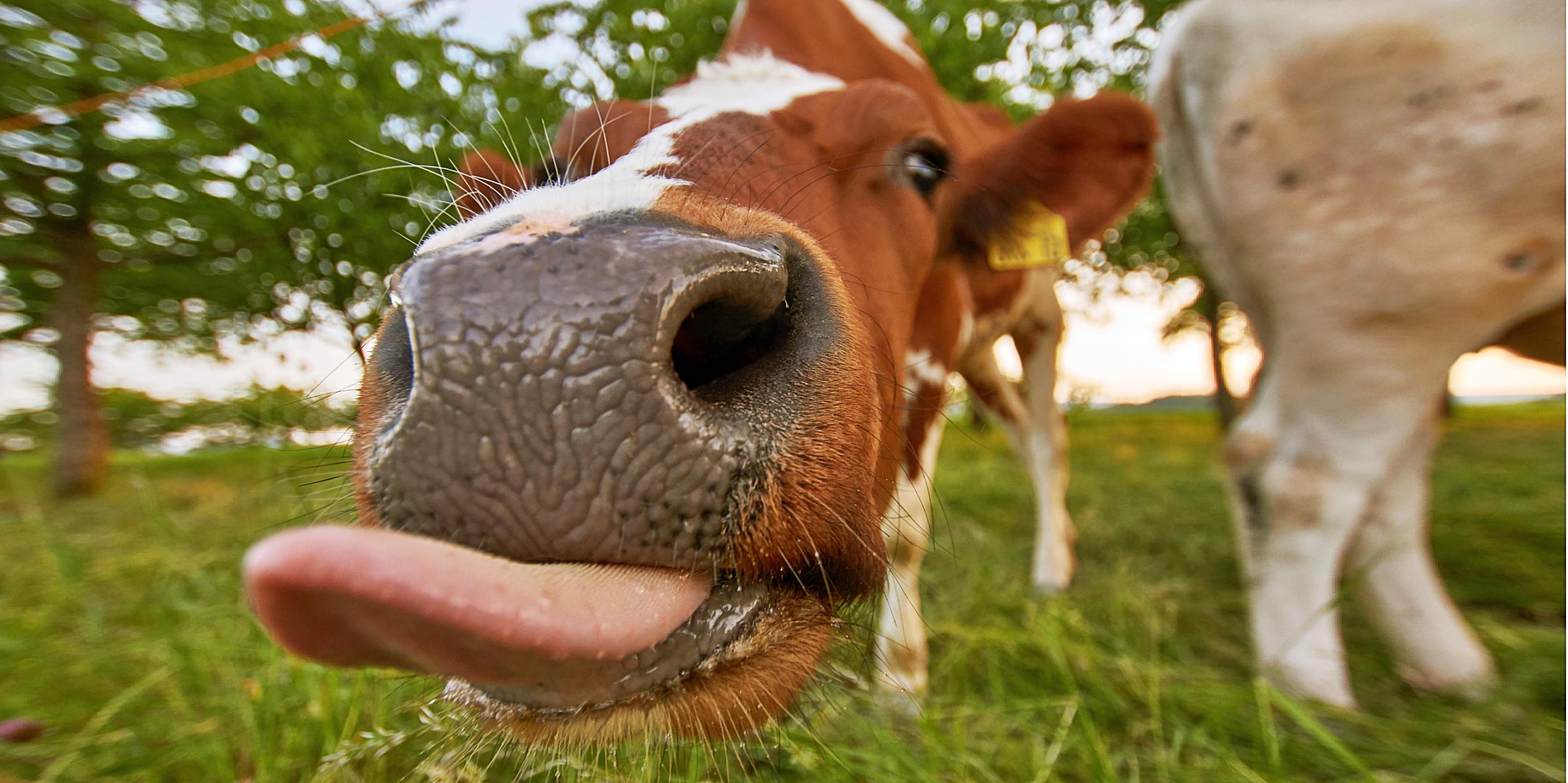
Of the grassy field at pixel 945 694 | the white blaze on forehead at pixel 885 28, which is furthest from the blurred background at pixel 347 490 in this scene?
the white blaze on forehead at pixel 885 28

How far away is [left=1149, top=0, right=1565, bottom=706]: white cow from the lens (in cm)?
166

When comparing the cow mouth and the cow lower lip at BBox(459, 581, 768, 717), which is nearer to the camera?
the cow mouth

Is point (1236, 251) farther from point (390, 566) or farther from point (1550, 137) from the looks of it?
point (390, 566)

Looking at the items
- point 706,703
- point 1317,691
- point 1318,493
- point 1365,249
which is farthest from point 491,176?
point 1317,691

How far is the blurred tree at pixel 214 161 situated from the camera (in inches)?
201

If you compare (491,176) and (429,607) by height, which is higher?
(491,176)

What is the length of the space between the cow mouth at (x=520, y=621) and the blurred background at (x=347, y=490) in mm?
281

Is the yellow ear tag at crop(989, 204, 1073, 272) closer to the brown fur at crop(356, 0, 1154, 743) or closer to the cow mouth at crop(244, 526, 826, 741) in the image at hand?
the brown fur at crop(356, 0, 1154, 743)

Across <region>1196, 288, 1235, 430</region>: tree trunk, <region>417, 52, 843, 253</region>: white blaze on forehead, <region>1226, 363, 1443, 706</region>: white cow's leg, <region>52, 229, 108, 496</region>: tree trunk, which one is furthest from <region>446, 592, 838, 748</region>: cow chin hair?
<region>1196, 288, 1235, 430</region>: tree trunk

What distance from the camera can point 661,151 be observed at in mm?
1123

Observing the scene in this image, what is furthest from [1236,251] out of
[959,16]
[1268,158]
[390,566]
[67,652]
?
[67,652]

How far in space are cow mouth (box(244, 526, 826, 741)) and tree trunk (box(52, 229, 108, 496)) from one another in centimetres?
873

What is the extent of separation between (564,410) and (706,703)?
362 mm

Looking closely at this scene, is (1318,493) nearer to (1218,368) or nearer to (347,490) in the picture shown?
(347,490)
